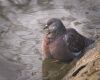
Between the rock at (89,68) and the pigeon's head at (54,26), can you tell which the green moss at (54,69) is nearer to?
the rock at (89,68)

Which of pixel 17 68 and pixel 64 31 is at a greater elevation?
pixel 64 31

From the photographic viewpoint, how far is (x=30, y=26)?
9.34m

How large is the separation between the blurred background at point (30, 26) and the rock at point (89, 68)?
1026mm

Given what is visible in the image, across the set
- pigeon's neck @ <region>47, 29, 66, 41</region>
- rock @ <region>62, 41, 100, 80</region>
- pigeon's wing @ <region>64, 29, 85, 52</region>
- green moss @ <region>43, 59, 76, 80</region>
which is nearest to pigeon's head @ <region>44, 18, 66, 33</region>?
pigeon's neck @ <region>47, 29, 66, 41</region>

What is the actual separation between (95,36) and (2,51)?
6.74ft

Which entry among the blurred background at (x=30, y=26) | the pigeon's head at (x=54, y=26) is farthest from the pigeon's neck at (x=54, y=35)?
the blurred background at (x=30, y=26)

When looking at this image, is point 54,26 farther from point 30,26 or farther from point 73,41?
point 30,26

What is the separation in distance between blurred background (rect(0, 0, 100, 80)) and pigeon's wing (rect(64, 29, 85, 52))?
0.74 metres

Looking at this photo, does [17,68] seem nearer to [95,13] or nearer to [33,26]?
[33,26]

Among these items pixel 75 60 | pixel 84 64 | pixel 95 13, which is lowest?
pixel 95 13

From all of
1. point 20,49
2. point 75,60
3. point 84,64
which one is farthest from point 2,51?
point 84,64

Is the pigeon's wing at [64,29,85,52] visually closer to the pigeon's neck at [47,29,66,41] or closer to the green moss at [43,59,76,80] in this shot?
the pigeon's neck at [47,29,66,41]

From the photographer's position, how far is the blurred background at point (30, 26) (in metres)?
7.58

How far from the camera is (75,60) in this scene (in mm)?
7344
